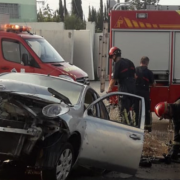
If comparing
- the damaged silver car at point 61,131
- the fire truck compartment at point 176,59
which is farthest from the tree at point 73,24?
the damaged silver car at point 61,131

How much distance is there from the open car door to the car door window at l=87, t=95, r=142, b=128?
3.0 inches

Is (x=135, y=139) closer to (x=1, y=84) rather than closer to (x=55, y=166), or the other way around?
(x=55, y=166)

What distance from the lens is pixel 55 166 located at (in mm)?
5523

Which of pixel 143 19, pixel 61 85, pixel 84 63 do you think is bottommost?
pixel 84 63

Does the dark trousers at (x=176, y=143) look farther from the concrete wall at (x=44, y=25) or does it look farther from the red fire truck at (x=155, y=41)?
the concrete wall at (x=44, y=25)

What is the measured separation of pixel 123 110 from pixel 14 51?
4176 millimetres

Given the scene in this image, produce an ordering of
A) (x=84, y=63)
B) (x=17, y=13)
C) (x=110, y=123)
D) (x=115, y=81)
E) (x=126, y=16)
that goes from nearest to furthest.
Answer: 1. (x=110, y=123)
2. (x=115, y=81)
3. (x=126, y=16)
4. (x=84, y=63)
5. (x=17, y=13)

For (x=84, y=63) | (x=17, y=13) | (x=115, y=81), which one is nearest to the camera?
(x=115, y=81)

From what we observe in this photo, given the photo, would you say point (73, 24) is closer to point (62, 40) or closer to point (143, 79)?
point (62, 40)

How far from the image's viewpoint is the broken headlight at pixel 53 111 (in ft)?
17.6

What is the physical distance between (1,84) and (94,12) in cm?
5294

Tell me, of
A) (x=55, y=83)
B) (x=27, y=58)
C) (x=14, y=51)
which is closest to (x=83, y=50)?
(x=14, y=51)

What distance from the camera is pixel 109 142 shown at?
619 cm

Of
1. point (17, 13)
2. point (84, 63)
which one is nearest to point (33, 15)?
point (17, 13)
